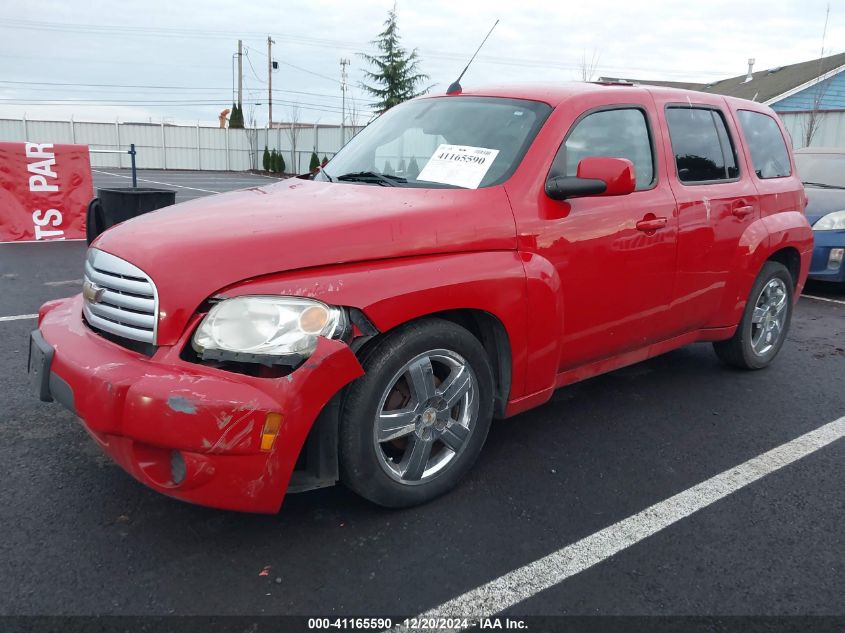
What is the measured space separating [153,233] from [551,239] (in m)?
1.71

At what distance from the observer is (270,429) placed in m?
2.33

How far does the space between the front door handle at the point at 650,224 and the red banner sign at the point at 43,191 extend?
360 inches

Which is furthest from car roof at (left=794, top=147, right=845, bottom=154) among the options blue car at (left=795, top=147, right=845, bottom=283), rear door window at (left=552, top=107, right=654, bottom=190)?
rear door window at (left=552, top=107, right=654, bottom=190)

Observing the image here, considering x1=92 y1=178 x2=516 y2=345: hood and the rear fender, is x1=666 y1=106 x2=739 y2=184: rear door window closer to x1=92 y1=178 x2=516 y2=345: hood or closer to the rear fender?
the rear fender

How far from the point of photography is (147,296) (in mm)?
2484

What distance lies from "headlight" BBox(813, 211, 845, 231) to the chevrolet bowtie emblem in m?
7.39

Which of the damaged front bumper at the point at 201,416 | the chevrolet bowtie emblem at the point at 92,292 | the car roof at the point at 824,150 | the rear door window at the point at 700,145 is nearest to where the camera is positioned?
the damaged front bumper at the point at 201,416

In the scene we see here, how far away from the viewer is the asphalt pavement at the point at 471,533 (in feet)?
7.78

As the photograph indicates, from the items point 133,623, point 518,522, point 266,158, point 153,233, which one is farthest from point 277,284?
point 266,158

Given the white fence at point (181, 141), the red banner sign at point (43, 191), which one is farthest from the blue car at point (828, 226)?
the white fence at point (181, 141)

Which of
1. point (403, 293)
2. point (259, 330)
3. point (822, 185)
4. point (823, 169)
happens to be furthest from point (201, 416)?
point (823, 169)

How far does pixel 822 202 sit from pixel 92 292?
25.7 feet

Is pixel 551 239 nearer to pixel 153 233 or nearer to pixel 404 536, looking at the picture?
pixel 404 536

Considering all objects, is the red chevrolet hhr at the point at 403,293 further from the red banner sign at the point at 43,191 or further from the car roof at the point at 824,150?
the red banner sign at the point at 43,191
